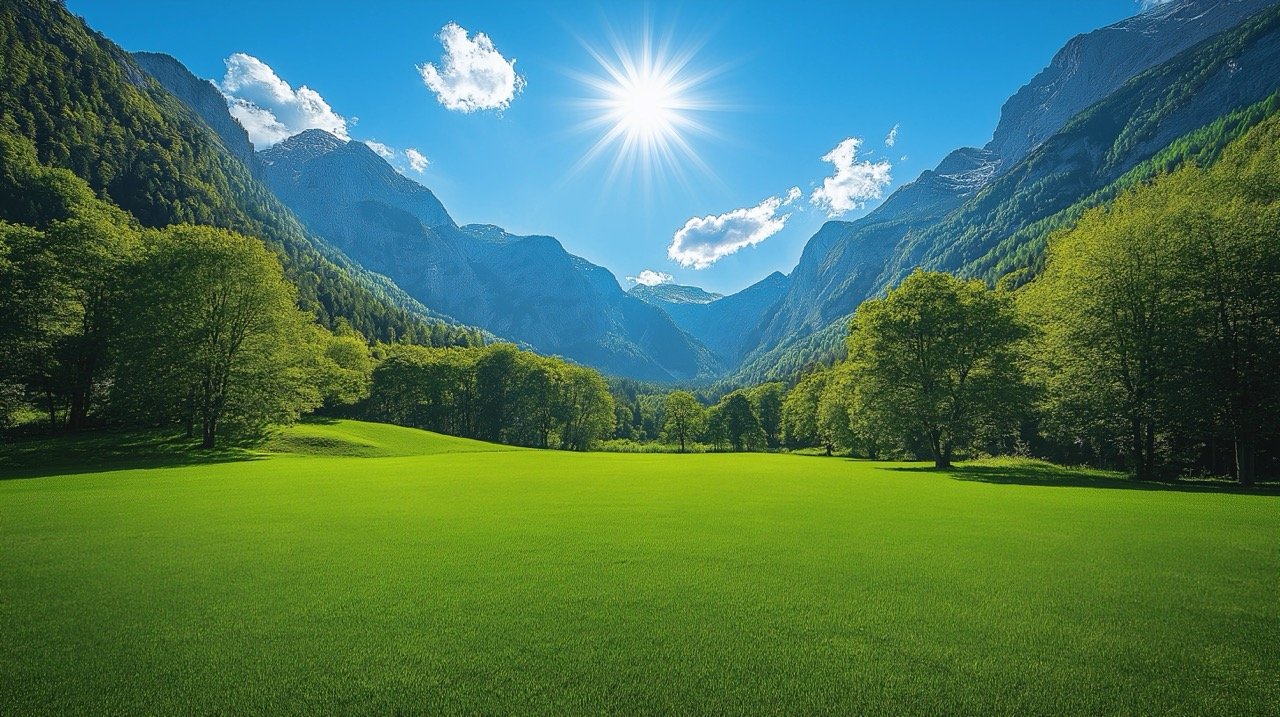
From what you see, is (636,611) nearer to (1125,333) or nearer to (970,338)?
(1125,333)

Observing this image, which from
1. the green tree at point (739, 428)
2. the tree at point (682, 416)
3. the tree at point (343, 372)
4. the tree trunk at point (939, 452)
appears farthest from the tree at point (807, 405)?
the tree at point (343, 372)

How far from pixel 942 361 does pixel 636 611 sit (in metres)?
38.2

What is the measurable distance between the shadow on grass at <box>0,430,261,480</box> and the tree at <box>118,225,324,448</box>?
2.07 m

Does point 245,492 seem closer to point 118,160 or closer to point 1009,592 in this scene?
point 1009,592

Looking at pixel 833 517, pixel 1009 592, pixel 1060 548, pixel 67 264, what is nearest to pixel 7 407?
pixel 67 264

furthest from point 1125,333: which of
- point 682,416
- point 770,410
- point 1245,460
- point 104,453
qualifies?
point 770,410

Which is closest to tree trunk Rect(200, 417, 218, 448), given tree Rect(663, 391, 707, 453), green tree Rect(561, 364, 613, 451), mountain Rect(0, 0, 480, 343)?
green tree Rect(561, 364, 613, 451)

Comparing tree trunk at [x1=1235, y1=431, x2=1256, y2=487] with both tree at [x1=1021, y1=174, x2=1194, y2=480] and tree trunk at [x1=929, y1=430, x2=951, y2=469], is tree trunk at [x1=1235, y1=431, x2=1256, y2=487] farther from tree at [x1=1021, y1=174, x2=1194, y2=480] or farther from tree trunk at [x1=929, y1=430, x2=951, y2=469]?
tree trunk at [x1=929, y1=430, x2=951, y2=469]

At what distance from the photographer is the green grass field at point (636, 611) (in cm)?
483

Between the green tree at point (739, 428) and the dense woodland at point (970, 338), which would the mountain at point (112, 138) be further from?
the green tree at point (739, 428)

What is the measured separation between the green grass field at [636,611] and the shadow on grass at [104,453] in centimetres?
1791

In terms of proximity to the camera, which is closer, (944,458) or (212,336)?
(944,458)

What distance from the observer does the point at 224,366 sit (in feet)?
124

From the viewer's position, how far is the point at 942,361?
3681cm
